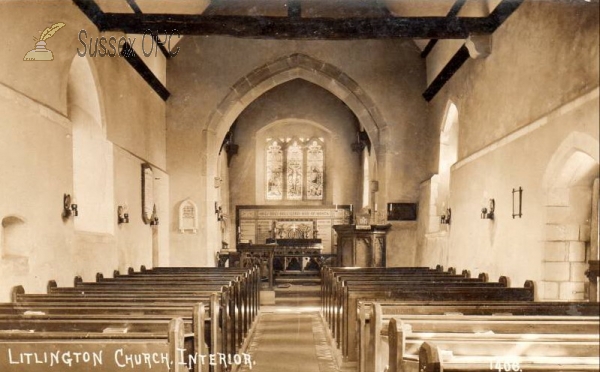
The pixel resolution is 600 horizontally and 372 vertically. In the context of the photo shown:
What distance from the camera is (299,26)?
6742mm

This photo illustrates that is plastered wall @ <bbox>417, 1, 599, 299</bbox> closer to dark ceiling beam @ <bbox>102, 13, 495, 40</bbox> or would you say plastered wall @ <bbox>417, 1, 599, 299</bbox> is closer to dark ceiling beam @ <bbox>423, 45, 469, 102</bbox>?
dark ceiling beam @ <bbox>423, 45, 469, 102</bbox>

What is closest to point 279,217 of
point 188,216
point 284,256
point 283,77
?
point 284,256

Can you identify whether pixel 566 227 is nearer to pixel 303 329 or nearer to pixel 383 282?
pixel 383 282

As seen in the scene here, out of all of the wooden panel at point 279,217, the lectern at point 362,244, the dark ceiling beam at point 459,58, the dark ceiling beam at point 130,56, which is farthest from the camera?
the wooden panel at point 279,217

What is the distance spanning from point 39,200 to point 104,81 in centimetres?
251

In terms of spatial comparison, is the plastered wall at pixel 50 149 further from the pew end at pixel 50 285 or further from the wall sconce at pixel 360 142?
the wall sconce at pixel 360 142

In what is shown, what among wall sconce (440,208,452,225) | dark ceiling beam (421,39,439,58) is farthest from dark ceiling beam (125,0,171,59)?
wall sconce (440,208,452,225)

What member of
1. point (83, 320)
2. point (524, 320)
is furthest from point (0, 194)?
point (524, 320)

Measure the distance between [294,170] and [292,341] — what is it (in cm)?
986

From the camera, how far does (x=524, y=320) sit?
9.48ft

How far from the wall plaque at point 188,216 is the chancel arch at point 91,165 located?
332 cm

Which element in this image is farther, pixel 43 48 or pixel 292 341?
pixel 292 341

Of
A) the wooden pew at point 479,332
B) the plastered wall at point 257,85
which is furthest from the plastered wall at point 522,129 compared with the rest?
the plastered wall at point 257,85

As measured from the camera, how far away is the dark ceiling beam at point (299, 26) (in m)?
6.50
